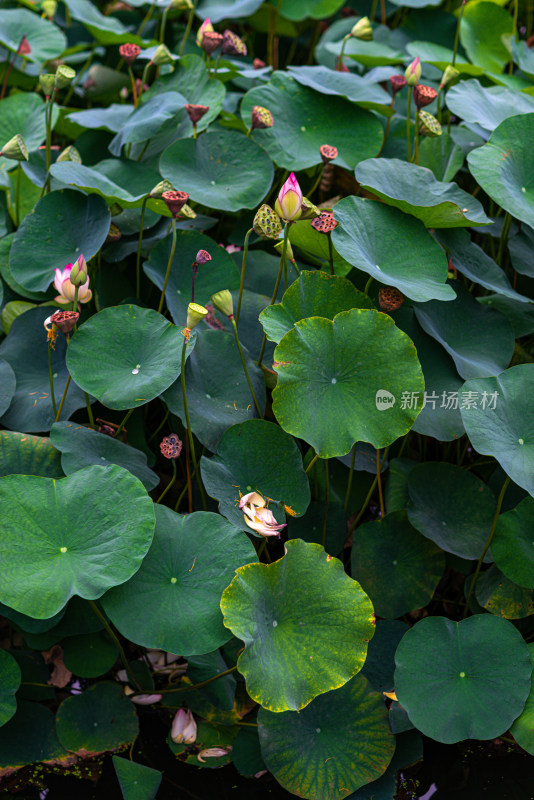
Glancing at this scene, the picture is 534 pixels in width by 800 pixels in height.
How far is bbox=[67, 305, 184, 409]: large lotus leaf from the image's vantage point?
45.4 inches

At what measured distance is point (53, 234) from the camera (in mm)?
1396

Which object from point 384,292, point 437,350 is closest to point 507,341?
point 437,350

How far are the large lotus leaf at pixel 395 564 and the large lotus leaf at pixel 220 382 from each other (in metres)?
0.31

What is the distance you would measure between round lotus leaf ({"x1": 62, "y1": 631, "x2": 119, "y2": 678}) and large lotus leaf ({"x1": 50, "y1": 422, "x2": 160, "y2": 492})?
29 cm

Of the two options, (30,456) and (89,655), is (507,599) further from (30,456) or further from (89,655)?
(30,456)

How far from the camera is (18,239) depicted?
1381 millimetres

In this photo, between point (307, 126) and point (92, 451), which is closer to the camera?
point (92, 451)

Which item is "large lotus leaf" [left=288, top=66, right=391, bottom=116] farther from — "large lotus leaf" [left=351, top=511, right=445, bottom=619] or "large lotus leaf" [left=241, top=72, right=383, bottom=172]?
"large lotus leaf" [left=351, top=511, right=445, bottom=619]

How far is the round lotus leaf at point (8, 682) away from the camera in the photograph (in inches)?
42.6

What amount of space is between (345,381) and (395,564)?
37 cm

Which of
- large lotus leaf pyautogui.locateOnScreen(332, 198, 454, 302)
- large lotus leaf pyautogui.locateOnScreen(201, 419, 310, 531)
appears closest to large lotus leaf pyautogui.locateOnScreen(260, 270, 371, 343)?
large lotus leaf pyautogui.locateOnScreen(332, 198, 454, 302)

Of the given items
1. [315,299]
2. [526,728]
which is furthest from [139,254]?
[526,728]

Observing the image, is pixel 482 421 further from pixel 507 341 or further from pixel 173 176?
pixel 173 176

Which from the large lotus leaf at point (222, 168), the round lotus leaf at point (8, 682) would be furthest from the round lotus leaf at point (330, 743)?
the large lotus leaf at point (222, 168)
